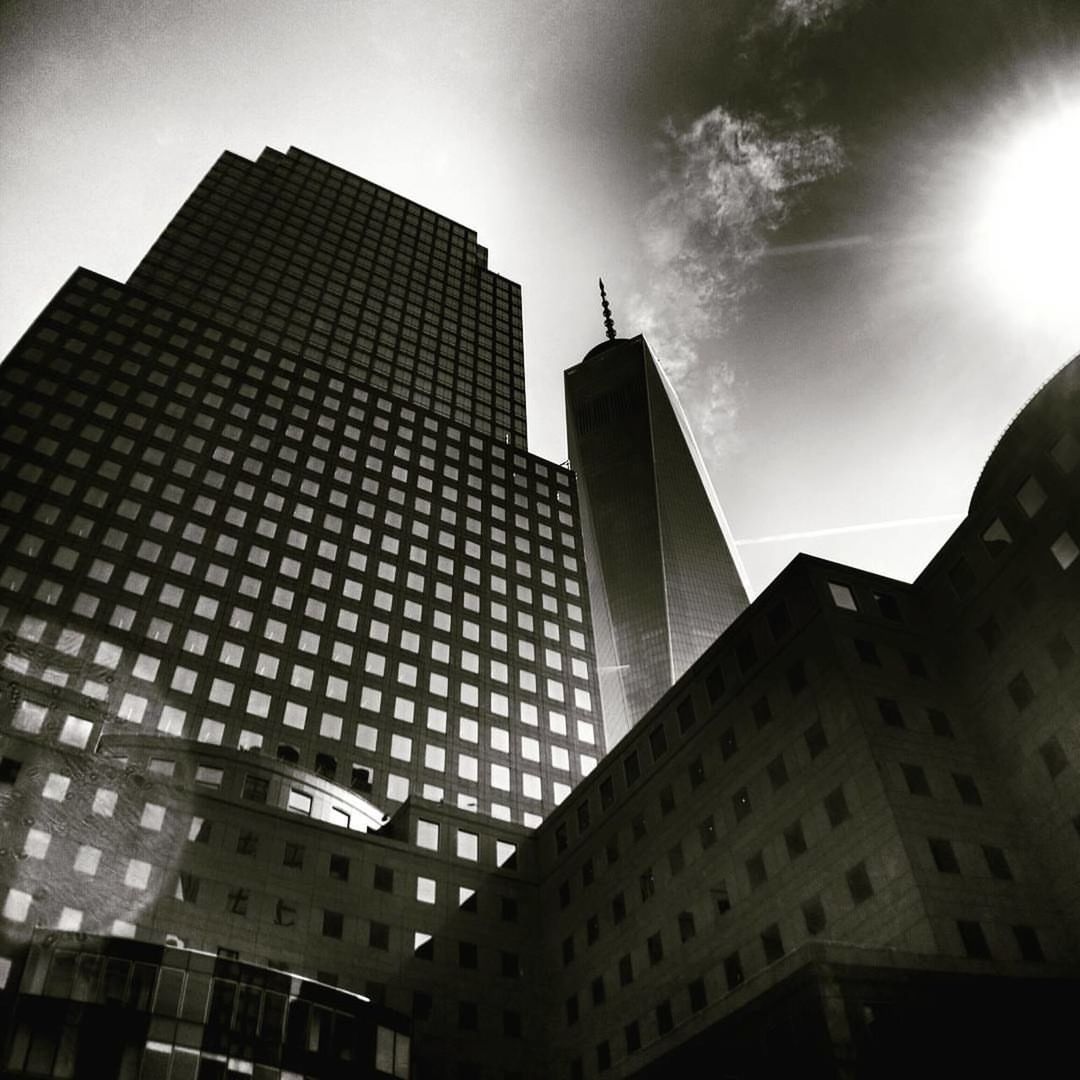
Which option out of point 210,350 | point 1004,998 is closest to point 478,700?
point 210,350

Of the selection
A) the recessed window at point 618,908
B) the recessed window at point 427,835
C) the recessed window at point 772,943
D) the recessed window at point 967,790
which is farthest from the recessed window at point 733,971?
the recessed window at point 427,835

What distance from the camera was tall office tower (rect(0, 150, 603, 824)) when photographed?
81.8m

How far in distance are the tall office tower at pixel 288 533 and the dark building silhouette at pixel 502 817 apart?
52 centimetres

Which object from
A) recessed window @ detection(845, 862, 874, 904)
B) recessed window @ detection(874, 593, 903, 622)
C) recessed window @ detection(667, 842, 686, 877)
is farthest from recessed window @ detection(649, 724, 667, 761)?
recessed window @ detection(845, 862, 874, 904)

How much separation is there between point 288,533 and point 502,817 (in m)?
35.7

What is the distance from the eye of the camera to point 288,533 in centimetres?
9931

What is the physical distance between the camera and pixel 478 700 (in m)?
94.3

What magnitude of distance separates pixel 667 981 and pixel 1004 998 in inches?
739

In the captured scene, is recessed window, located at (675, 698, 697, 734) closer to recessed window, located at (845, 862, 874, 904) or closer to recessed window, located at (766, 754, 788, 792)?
recessed window, located at (766, 754, 788, 792)

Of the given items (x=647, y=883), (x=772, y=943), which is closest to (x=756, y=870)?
(x=772, y=943)

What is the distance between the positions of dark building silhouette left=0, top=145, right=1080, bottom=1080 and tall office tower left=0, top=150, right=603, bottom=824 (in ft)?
1.71

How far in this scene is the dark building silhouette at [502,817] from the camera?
40781 mm

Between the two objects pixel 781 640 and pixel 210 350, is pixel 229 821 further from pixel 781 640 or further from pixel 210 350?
pixel 210 350

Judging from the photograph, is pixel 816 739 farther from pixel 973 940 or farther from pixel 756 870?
pixel 973 940
